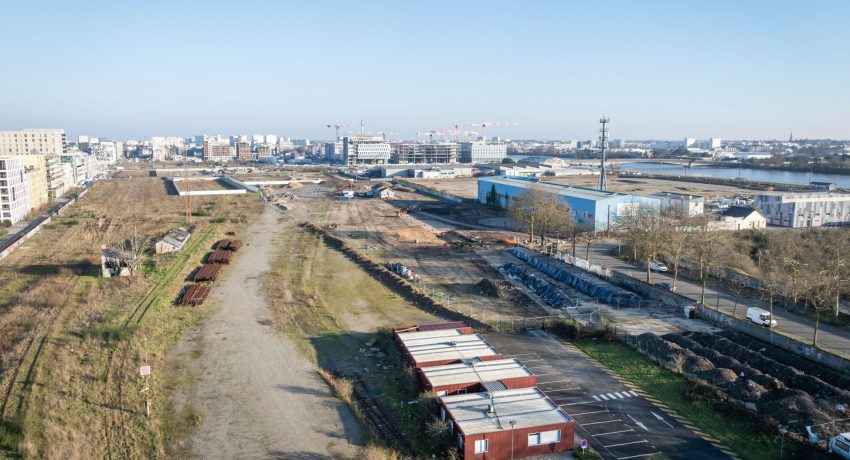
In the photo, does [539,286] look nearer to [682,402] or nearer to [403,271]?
Result: [403,271]

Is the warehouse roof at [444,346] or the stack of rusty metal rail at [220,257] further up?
the stack of rusty metal rail at [220,257]

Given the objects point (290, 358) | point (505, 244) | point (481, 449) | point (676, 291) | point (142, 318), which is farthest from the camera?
point (505, 244)

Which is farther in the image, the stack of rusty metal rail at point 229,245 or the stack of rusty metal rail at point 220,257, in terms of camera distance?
the stack of rusty metal rail at point 229,245

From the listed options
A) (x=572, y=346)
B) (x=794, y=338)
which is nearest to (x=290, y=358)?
(x=572, y=346)

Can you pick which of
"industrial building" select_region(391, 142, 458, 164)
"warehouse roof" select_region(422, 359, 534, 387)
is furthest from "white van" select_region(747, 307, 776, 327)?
"industrial building" select_region(391, 142, 458, 164)

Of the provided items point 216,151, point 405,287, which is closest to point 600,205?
point 405,287

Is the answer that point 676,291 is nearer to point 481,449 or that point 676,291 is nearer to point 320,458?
point 481,449

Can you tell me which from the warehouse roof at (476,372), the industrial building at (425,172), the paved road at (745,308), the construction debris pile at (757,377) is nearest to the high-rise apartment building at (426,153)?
the industrial building at (425,172)

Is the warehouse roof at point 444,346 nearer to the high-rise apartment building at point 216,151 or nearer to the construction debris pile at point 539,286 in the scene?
the construction debris pile at point 539,286
